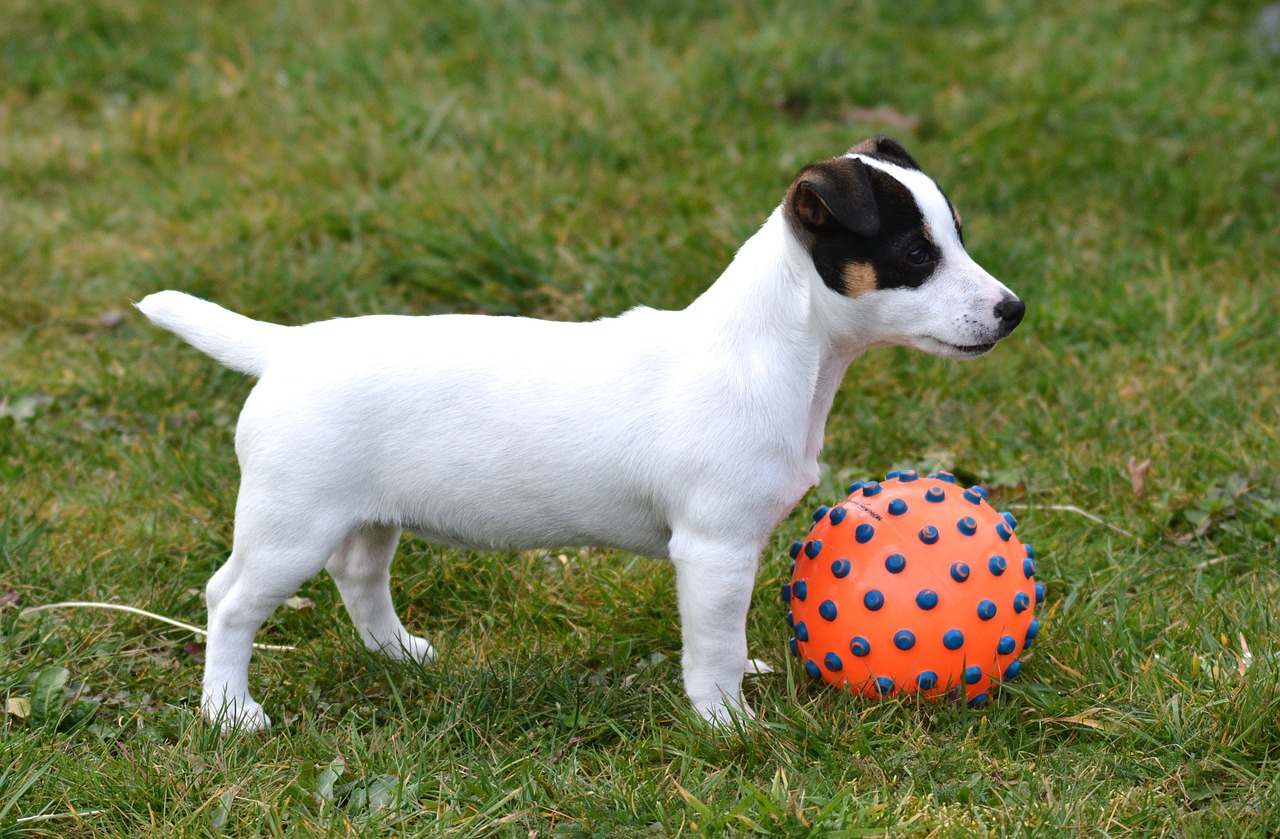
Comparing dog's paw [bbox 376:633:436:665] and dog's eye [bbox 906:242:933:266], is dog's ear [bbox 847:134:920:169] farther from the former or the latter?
dog's paw [bbox 376:633:436:665]

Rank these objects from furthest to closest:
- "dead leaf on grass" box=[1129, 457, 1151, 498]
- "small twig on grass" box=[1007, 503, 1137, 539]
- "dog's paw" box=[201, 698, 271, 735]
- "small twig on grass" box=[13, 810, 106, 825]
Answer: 1. "dead leaf on grass" box=[1129, 457, 1151, 498]
2. "small twig on grass" box=[1007, 503, 1137, 539]
3. "dog's paw" box=[201, 698, 271, 735]
4. "small twig on grass" box=[13, 810, 106, 825]

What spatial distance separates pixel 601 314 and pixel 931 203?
8.04 ft

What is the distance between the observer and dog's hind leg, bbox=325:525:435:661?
3.56 m

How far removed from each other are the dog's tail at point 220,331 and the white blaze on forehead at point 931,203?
1512 mm

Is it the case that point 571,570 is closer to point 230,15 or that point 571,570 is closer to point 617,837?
point 617,837

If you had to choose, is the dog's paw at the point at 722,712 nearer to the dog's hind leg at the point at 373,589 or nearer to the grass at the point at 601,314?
the grass at the point at 601,314

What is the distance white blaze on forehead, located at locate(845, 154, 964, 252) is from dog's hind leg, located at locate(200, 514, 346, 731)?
155 cm

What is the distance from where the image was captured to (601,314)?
539 cm

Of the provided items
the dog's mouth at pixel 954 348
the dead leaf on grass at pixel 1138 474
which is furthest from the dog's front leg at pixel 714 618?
the dead leaf on grass at pixel 1138 474

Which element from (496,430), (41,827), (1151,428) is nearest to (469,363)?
(496,430)

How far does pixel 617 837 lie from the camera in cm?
289

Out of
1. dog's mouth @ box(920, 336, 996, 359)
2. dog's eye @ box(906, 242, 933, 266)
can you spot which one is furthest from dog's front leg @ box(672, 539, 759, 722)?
dog's eye @ box(906, 242, 933, 266)

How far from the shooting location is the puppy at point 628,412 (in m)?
3.11

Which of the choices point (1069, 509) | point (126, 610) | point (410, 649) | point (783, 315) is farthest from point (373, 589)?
point (1069, 509)
